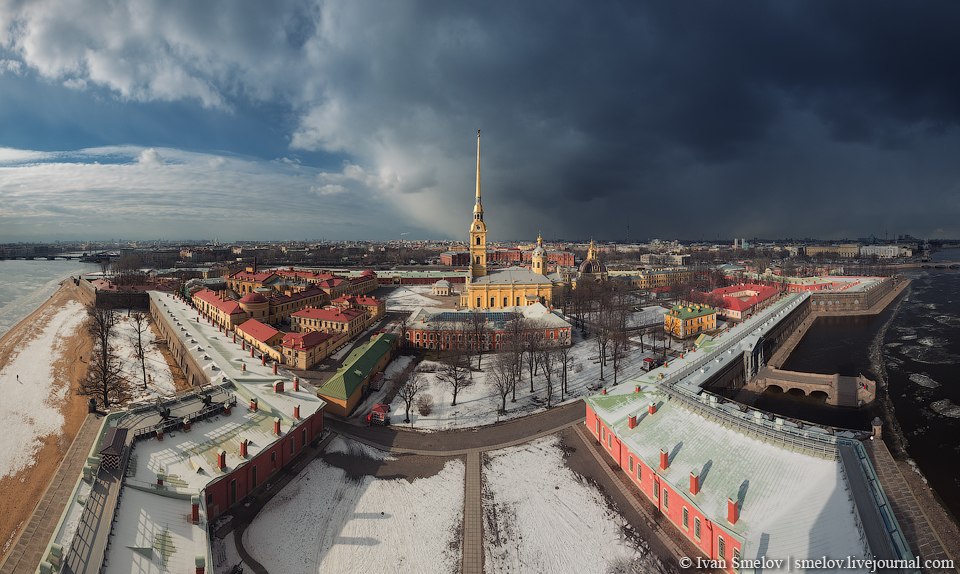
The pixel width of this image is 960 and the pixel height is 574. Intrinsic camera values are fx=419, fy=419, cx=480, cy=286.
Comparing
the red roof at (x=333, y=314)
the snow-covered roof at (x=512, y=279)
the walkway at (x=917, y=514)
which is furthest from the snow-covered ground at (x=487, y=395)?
the snow-covered roof at (x=512, y=279)

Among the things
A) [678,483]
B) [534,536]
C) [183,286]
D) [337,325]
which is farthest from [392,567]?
[183,286]

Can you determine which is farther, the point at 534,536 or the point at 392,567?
the point at 534,536

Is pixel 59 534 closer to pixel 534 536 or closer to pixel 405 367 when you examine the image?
pixel 534 536

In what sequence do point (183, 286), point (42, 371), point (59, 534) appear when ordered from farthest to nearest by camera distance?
point (183, 286)
point (42, 371)
point (59, 534)

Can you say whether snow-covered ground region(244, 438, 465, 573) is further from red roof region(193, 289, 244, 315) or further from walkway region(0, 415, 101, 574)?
red roof region(193, 289, 244, 315)

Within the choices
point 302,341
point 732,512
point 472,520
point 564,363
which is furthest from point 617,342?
point 302,341

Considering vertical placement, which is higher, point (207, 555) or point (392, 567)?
point (207, 555)
